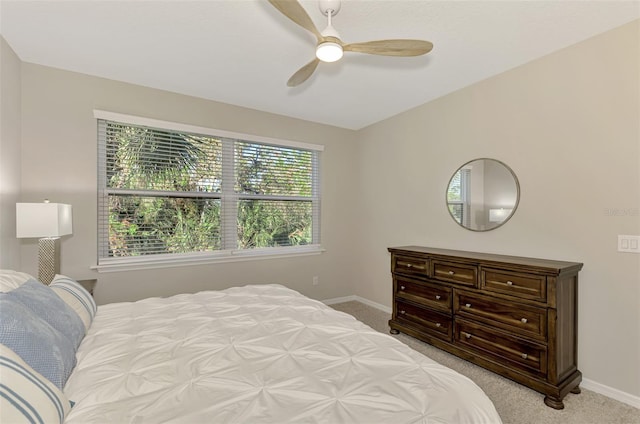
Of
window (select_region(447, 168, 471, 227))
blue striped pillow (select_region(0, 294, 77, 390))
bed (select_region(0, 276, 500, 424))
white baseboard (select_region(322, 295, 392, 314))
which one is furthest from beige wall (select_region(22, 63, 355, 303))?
window (select_region(447, 168, 471, 227))

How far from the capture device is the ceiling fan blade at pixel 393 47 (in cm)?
178

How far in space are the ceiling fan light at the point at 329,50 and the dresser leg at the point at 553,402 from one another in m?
2.66

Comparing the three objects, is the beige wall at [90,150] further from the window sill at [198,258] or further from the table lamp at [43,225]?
the table lamp at [43,225]

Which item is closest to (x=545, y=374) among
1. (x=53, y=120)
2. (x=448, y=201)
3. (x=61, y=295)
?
(x=448, y=201)

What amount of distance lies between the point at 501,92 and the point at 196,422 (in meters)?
3.26

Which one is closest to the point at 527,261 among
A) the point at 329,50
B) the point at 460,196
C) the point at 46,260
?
the point at 460,196

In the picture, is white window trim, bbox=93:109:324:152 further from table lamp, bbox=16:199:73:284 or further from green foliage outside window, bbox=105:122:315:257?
table lamp, bbox=16:199:73:284

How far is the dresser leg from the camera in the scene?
1996mm

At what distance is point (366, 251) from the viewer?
14.3ft

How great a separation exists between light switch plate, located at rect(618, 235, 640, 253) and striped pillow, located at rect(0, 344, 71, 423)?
3.18m

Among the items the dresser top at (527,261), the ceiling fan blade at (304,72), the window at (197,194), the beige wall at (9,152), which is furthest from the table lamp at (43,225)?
the dresser top at (527,261)

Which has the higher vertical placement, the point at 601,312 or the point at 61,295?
the point at 61,295

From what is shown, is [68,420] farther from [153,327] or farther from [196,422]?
[153,327]

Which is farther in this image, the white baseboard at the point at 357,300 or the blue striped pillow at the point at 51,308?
the white baseboard at the point at 357,300
